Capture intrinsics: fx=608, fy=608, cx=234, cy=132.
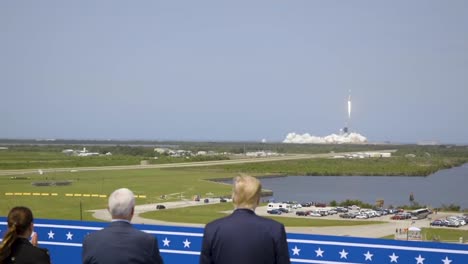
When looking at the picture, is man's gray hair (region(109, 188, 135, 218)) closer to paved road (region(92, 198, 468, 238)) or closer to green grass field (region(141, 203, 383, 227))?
paved road (region(92, 198, 468, 238))

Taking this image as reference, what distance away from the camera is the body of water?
1453 inches

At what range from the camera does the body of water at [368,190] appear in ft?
121

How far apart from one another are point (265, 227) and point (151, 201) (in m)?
27.5

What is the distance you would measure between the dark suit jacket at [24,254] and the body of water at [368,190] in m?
31.5

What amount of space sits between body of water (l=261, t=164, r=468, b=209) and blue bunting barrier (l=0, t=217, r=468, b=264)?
93.1ft

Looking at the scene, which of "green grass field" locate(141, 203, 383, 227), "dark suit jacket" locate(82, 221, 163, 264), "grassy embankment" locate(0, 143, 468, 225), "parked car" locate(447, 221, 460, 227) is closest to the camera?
"dark suit jacket" locate(82, 221, 163, 264)

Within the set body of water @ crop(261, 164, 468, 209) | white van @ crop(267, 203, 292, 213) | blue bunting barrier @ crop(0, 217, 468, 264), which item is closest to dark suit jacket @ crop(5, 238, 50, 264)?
blue bunting barrier @ crop(0, 217, 468, 264)

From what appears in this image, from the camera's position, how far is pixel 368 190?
4431 centimetres

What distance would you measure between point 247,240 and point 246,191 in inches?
9.3

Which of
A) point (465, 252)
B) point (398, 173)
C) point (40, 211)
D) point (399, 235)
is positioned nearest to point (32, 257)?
point (465, 252)

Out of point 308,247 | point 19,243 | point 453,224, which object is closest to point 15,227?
point 19,243

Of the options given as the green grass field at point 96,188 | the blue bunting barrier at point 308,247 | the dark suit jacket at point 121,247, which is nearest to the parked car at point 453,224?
the green grass field at point 96,188

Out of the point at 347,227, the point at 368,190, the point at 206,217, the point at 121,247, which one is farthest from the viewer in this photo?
the point at 368,190

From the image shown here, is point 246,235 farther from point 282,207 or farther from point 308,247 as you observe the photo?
point 282,207
